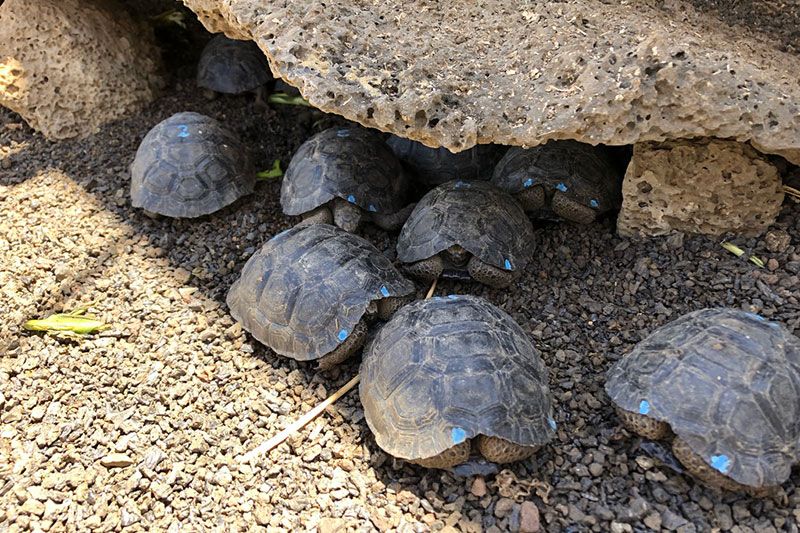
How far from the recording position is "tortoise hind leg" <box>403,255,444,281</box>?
131 inches

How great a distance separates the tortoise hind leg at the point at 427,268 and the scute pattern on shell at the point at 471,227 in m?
0.04

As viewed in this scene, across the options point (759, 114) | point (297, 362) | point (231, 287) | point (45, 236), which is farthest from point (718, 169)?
point (45, 236)

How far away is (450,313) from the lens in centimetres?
267

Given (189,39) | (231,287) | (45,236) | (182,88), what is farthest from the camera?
(189,39)

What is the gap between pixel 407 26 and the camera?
3178mm

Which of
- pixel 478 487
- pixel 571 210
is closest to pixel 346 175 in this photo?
pixel 571 210

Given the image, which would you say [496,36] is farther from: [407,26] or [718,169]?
[718,169]

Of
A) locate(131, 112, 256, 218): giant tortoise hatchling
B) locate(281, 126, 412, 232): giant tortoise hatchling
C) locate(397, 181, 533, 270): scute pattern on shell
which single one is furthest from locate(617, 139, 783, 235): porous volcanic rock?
locate(131, 112, 256, 218): giant tortoise hatchling

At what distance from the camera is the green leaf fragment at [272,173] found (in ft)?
14.0

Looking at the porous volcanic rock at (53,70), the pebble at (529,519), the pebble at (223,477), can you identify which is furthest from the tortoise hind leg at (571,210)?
the porous volcanic rock at (53,70)

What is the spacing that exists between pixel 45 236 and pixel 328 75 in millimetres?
2119

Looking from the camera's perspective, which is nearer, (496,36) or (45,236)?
(496,36)

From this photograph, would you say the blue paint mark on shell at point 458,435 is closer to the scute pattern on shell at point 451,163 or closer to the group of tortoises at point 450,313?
the group of tortoises at point 450,313

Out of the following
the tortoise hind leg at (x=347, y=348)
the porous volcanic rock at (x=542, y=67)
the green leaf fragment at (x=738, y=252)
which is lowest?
the tortoise hind leg at (x=347, y=348)
